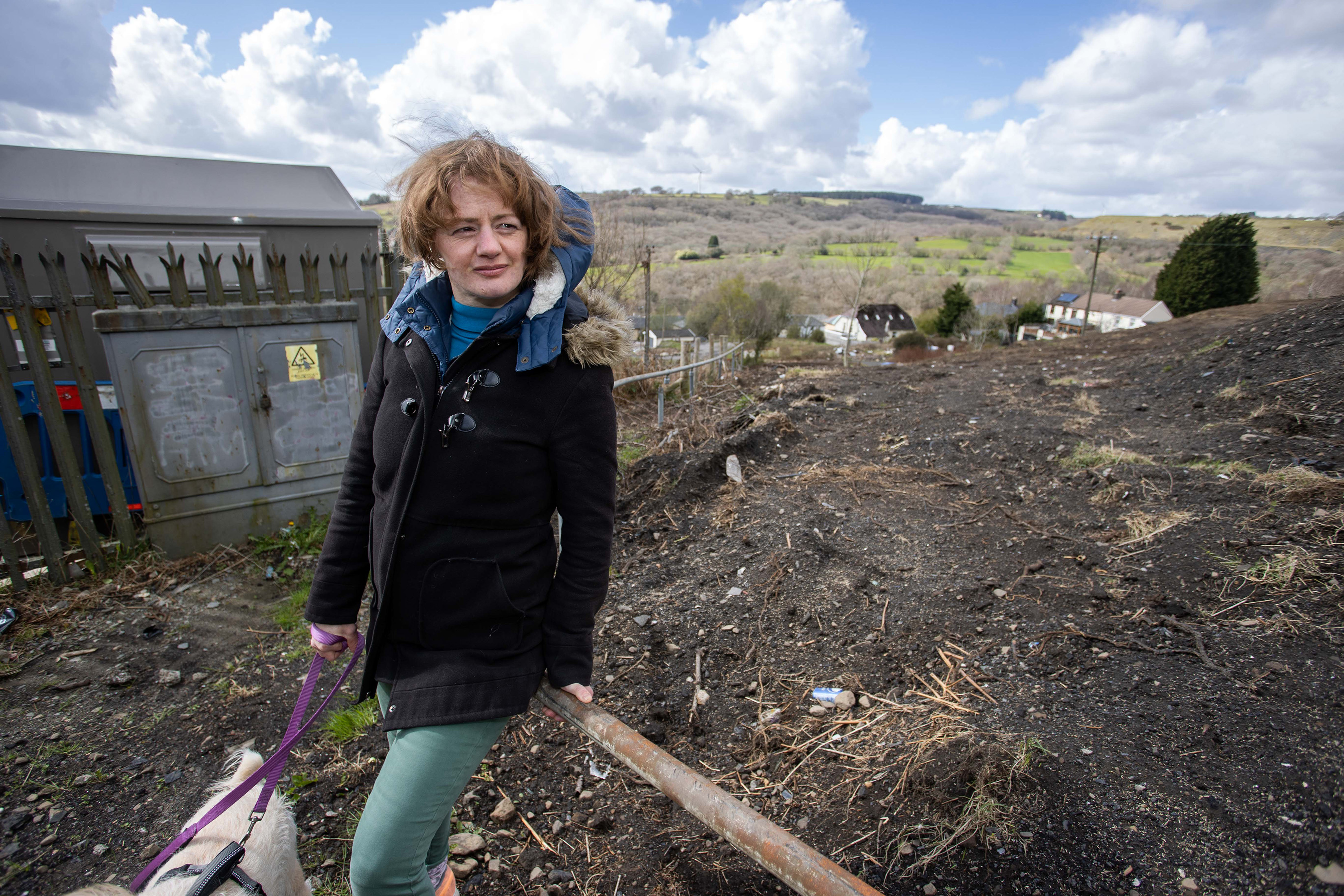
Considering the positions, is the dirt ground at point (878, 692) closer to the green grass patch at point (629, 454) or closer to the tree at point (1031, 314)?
the green grass patch at point (629, 454)

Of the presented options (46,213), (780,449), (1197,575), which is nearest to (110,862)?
(46,213)

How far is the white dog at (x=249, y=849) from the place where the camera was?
1.40 metres

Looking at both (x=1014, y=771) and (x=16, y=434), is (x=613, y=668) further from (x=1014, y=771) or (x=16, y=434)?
(x=16, y=434)

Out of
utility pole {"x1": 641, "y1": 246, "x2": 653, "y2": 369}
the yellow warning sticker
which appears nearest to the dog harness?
the yellow warning sticker

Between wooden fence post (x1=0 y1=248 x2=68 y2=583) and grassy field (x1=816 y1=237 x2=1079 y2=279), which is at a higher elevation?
grassy field (x1=816 y1=237 x2=1079 y2=279)

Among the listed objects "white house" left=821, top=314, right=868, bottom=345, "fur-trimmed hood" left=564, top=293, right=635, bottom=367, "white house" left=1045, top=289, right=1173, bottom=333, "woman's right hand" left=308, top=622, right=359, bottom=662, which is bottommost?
"white house" left=821, top=314, right=868, bottom=345

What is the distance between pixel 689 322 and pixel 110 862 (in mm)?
23284

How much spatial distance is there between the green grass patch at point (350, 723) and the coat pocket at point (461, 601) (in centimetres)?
175

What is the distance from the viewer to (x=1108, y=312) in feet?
152

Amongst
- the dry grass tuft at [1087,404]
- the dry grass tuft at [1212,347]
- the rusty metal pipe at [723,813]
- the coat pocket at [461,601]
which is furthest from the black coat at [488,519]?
the dry grass tuft at [1212,347]

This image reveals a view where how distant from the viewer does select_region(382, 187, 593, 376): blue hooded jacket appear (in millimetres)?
1409

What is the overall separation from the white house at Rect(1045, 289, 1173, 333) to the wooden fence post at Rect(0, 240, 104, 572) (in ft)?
143

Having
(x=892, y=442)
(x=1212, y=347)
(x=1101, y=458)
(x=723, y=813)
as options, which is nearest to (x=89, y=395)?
(x=723, y=813)

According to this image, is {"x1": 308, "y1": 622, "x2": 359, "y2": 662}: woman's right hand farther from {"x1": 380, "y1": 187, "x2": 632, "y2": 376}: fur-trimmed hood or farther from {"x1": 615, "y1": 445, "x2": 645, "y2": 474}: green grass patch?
{"x1": 615, "y1": 445, "x2": 645, "y2": 474}: green grass patch
